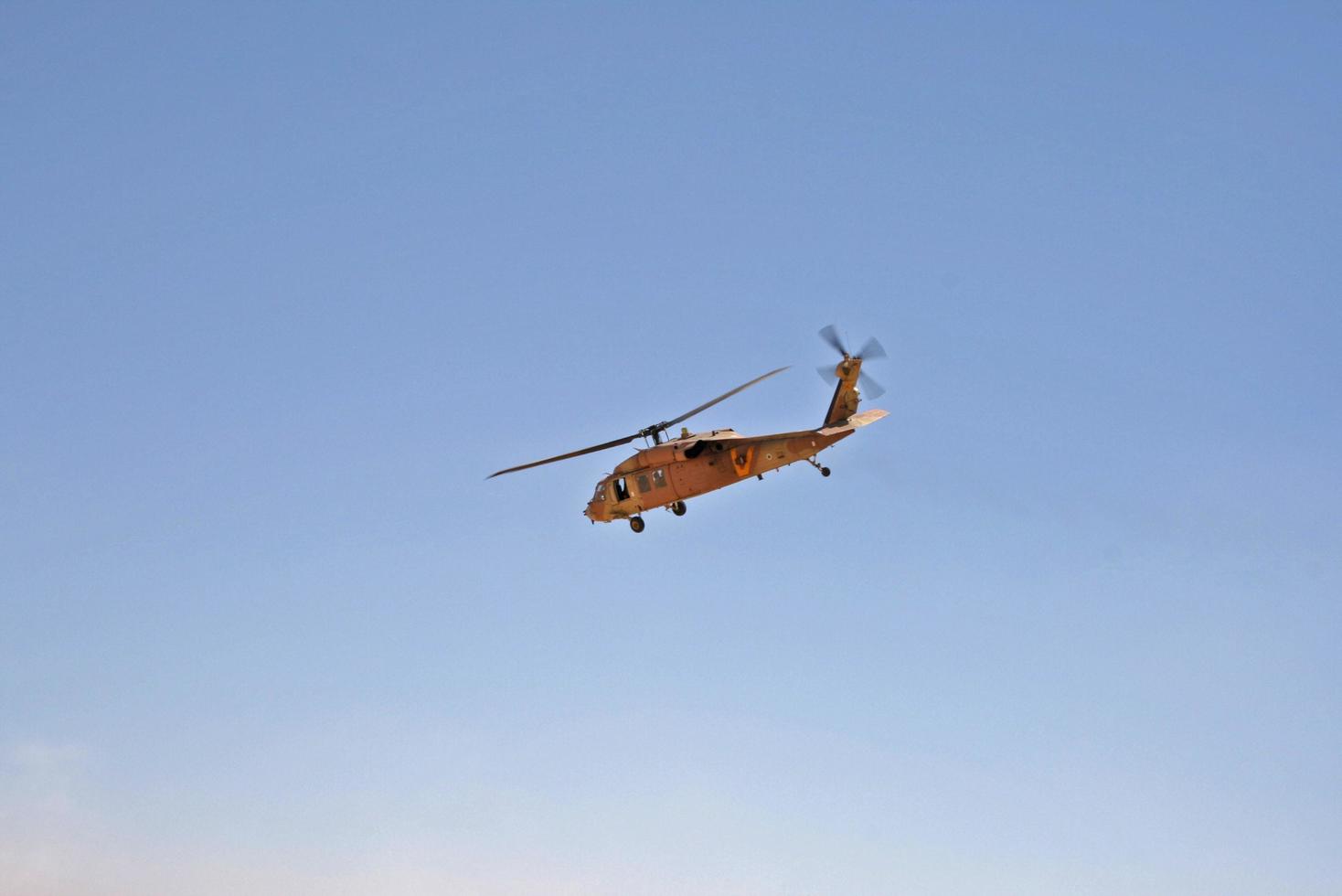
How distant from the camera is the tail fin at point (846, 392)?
10525 cm

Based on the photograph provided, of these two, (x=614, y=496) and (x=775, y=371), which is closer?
(x=775, y=371)

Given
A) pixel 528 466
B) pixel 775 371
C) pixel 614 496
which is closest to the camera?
pixel 775 371

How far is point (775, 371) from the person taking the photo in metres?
97.1

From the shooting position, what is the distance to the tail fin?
105250 millimetres

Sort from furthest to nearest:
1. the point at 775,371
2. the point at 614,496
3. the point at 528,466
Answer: the point at 614,496 < the point at 528,466 < the point at 775,371

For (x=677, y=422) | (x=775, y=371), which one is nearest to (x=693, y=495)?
(x=677, y=422)

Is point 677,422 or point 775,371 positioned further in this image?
point 677,422

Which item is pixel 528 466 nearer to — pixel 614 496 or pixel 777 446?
pixel 614 496

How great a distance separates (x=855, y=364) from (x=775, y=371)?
35.1 feet

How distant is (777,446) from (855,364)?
28.1ft

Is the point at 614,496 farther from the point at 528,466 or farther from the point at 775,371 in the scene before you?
the point at 775,371

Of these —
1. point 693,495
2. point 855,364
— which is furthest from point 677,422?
point 855,364

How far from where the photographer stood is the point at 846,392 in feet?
346

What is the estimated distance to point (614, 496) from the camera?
367 feet
